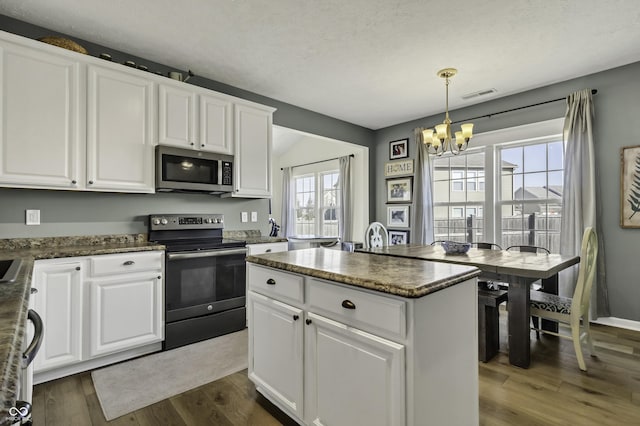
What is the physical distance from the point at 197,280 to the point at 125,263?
62 centimetres

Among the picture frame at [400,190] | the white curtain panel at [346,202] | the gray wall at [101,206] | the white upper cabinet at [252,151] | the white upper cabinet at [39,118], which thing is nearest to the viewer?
the white upper cabinet at [39,118]

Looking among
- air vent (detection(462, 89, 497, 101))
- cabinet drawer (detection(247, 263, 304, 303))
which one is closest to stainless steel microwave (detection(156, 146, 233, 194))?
cabinet drawer (detection(247, 263, 304, 303))

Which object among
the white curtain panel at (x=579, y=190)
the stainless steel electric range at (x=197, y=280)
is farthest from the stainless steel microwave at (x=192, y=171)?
the white curtain panel at (x=579, y=190)

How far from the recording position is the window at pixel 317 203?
665cm

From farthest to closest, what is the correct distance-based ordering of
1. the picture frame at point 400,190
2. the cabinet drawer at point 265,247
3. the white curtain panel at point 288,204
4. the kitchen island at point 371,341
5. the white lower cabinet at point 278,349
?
the white curtain panel at point 288,204
the picture frame at point 400,190
the cabinet drawer at point 265,247
the white lower cabinet at point 278,349
the kitchen island at point 371,341

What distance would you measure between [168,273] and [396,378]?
2.21 m

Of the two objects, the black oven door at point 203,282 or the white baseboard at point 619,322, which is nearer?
the black oven door at point 203,282

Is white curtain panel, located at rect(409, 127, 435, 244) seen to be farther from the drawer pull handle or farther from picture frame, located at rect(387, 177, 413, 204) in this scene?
the drawer pull handle

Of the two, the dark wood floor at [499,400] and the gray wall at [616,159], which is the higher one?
the gray wall at [616,159]

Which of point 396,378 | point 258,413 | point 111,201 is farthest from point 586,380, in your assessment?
point 111,201

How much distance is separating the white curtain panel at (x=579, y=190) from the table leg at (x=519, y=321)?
1564 millimetres

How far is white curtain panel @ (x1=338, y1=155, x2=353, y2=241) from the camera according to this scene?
5.93 metres

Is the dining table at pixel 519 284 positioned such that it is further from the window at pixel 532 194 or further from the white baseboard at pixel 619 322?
the window at pixel 532 194

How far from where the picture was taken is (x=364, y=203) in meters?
5.67
